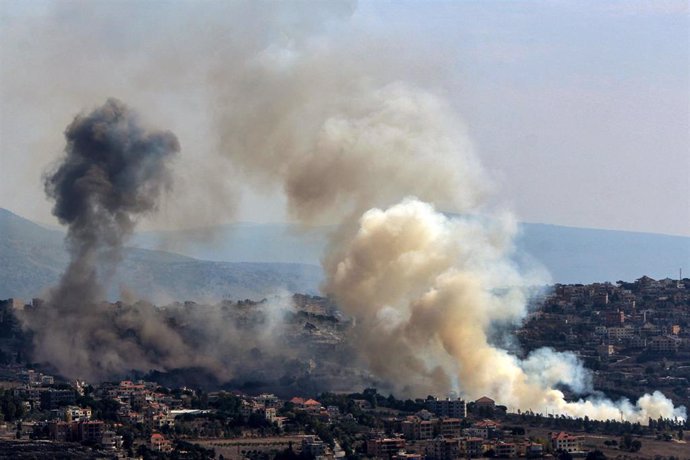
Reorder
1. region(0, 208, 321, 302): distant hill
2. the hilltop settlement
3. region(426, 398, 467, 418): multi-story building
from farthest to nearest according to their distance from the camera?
region(0, 208, 321, 302): distant hill
region(426, 398, 467, 418): multi-story building
the hilltop settlement

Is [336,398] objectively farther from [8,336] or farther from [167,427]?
[8,336]

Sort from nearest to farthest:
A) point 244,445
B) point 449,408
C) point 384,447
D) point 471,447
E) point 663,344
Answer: point 384,447 → point 471,447 → point 244,445 → point 449,408 → point 663,344

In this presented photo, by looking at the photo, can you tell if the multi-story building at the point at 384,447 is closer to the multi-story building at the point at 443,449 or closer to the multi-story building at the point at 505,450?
the multi-story building at the point at 443,449

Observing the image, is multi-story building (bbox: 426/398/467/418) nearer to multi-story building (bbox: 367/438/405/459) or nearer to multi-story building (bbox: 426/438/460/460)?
multi-story building (bbox: 426/438/460/460)

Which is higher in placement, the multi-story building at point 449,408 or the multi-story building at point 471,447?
the multi-story building at point 449,408

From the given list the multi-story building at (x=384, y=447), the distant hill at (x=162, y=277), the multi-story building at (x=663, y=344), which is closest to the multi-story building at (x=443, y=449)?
the multi-story building at (x=384, y=447)

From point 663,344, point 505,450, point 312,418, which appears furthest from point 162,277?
point 505,450

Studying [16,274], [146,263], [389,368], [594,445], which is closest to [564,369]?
[389,368]

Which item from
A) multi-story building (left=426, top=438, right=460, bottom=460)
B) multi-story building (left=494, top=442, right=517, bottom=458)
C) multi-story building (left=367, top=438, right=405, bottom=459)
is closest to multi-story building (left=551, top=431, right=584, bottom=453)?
multi-story building (left=494, top=442, right=517, bottom=458)

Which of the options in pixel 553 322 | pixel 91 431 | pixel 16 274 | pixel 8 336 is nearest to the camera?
pixel 91 431

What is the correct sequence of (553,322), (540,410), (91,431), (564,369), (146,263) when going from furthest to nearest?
(146,263)
(553,322)
(564,369)
(540,410)
(91,431)

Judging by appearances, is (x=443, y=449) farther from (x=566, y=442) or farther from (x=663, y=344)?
(x=663, y=344)
